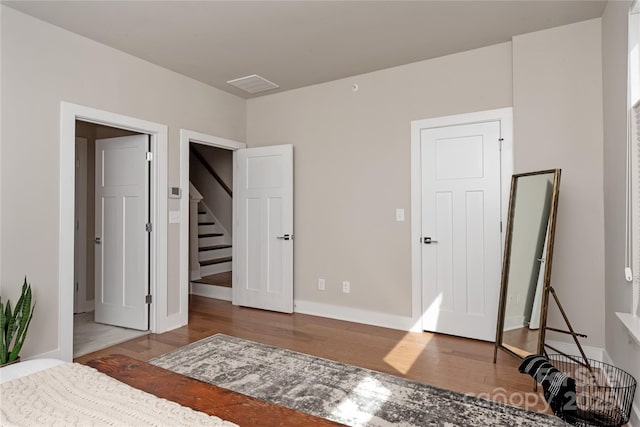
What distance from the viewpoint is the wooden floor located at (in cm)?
257

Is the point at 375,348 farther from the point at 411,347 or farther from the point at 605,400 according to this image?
the point at 605,400

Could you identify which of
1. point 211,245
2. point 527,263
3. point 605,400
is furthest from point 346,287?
point 211,245

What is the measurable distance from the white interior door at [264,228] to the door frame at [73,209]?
1.07 meters

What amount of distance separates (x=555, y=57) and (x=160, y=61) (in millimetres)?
3557

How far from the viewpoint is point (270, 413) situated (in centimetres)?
109

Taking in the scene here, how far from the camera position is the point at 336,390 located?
2451mm

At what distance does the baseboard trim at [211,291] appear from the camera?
16.8 feet

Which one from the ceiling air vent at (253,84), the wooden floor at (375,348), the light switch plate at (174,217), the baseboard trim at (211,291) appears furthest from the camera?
the baseboard trim at (211,291)

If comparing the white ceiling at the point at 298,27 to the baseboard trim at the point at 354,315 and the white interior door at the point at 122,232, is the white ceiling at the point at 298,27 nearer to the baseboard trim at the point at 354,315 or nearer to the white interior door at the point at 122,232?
the white interior door at the point at 122,232

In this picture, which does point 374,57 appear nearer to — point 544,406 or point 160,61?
point 160,61

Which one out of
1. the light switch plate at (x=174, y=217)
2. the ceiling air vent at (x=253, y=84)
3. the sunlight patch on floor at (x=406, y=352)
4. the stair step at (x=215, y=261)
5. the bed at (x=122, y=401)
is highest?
the ceiling air vent at (x=253, y=84)

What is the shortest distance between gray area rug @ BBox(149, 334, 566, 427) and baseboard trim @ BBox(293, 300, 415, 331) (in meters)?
1.14

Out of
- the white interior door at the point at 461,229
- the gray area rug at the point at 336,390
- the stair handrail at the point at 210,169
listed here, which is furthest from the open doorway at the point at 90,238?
the white interior door at the point at 461,229

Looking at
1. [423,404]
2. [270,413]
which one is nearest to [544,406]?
[423,404]
